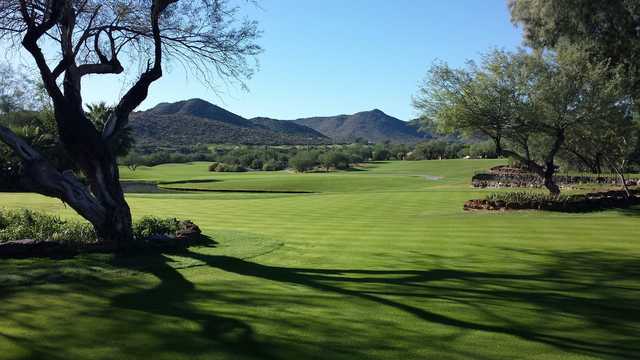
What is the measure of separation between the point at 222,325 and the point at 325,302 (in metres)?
1.89

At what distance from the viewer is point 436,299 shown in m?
8.62

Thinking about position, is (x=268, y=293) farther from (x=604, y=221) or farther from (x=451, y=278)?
(x=604, y=221)

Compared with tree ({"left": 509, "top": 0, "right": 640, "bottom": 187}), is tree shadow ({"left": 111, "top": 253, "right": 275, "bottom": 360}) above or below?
below

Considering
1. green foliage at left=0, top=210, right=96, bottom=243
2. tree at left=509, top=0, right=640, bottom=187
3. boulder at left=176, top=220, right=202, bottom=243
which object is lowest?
boulder at left=176, top=220, right=202, bottom=243

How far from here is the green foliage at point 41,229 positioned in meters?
13.0

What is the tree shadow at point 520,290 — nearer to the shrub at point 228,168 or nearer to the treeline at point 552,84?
the treeline at point 552,84

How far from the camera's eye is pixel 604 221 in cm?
1952

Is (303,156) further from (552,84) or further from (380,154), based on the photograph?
(552,84)

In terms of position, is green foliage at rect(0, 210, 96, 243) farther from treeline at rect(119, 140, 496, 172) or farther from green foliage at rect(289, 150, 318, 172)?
green foliage at rect(289, 150, 318, 172)

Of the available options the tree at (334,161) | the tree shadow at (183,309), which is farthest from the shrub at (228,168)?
the tree shadow at (183,309)

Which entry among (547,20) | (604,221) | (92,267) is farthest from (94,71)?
(547,20)

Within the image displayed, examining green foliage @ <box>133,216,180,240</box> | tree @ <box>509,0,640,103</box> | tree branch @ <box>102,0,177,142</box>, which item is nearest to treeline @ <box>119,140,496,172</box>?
tree @ <box>509,0,640,103</box>

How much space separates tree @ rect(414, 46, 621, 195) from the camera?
2528 centimetres

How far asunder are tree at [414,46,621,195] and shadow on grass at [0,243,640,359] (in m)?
15.0
